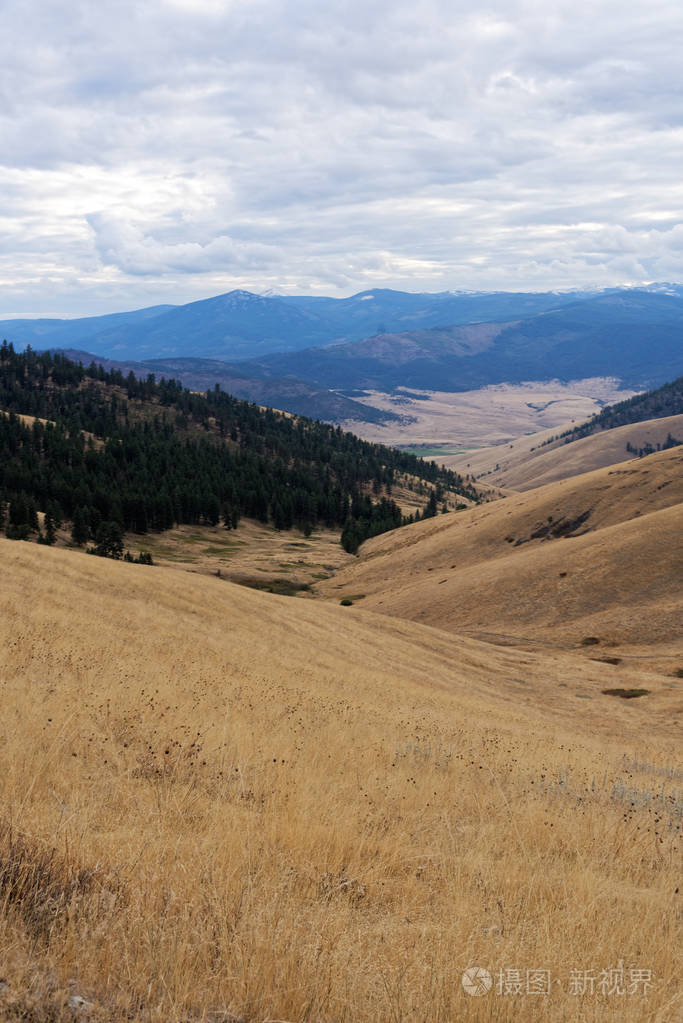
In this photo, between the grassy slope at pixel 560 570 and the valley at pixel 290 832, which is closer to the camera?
the valley at pixel 290 832

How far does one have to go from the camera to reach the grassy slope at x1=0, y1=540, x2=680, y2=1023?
486 cm

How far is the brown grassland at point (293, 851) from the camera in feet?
15.9

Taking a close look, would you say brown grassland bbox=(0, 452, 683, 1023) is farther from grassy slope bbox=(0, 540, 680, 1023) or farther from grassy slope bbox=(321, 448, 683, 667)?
grassy slope bbox=(321, 448, 683, 667)

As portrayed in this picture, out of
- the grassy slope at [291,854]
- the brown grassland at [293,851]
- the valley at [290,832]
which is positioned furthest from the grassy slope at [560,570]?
the grassy slope at [291,854]

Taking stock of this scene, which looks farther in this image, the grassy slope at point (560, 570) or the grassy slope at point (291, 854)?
the grassy slope at point (560, 570)

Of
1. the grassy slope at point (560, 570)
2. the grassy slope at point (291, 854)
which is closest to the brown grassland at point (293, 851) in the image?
the grassy slope at point (291, 854)

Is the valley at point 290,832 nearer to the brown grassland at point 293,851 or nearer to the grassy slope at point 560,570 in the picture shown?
the brown grassland at point 293,851

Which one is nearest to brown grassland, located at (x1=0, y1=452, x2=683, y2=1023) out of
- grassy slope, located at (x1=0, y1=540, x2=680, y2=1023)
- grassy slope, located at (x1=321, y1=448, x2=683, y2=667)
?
grassy slope, located at (x1=0, y1=540, x2=680, y2=1023)

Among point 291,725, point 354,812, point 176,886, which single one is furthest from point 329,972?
point 291,725

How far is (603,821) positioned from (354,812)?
5151 mm

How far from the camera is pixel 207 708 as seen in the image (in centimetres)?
1489

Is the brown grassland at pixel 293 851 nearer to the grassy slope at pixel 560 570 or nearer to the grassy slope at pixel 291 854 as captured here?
the grassy slope at pixel 291 854

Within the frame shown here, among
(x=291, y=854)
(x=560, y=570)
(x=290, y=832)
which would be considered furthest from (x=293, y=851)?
(x=560, y=570)

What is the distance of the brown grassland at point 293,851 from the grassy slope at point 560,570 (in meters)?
39.7
